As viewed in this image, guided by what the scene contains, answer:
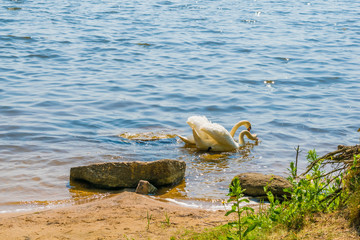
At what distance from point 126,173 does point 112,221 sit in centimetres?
158

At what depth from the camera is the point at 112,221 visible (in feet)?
17.5

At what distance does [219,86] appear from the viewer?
12906 mm

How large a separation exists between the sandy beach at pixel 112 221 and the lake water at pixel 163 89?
0.71m

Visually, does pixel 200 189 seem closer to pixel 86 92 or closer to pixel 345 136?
pixel 345 136

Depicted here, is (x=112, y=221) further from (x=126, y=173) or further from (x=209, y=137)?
(x=209, y=137)

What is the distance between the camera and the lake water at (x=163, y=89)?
8.25 meters

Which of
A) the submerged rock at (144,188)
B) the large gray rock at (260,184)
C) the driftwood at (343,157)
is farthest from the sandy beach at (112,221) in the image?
the driftwood at (343,157)

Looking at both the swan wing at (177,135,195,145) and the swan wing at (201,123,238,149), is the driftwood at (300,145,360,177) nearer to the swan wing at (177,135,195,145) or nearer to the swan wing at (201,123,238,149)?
the swan wing at (201,123,238,149)

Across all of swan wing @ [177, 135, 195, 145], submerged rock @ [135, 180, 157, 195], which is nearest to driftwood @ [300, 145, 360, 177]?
submerged rock @ [135, 180, 157, 195]

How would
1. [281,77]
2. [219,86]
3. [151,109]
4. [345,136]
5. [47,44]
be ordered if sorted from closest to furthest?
[345,136] → [151,109] → [219,86] → [281,77] → [47,44]

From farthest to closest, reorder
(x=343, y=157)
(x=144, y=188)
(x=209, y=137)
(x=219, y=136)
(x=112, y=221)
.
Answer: (x=209, y=137), (x=219, y=136), (x=144, y=188), (x=112, y=221), (x=343, y=157)

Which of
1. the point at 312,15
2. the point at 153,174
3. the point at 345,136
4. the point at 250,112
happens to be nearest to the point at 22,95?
the point at 250,112

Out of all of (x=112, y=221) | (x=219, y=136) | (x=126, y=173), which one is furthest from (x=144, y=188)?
(x=219, y=136)

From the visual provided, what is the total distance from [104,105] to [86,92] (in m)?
0.98
